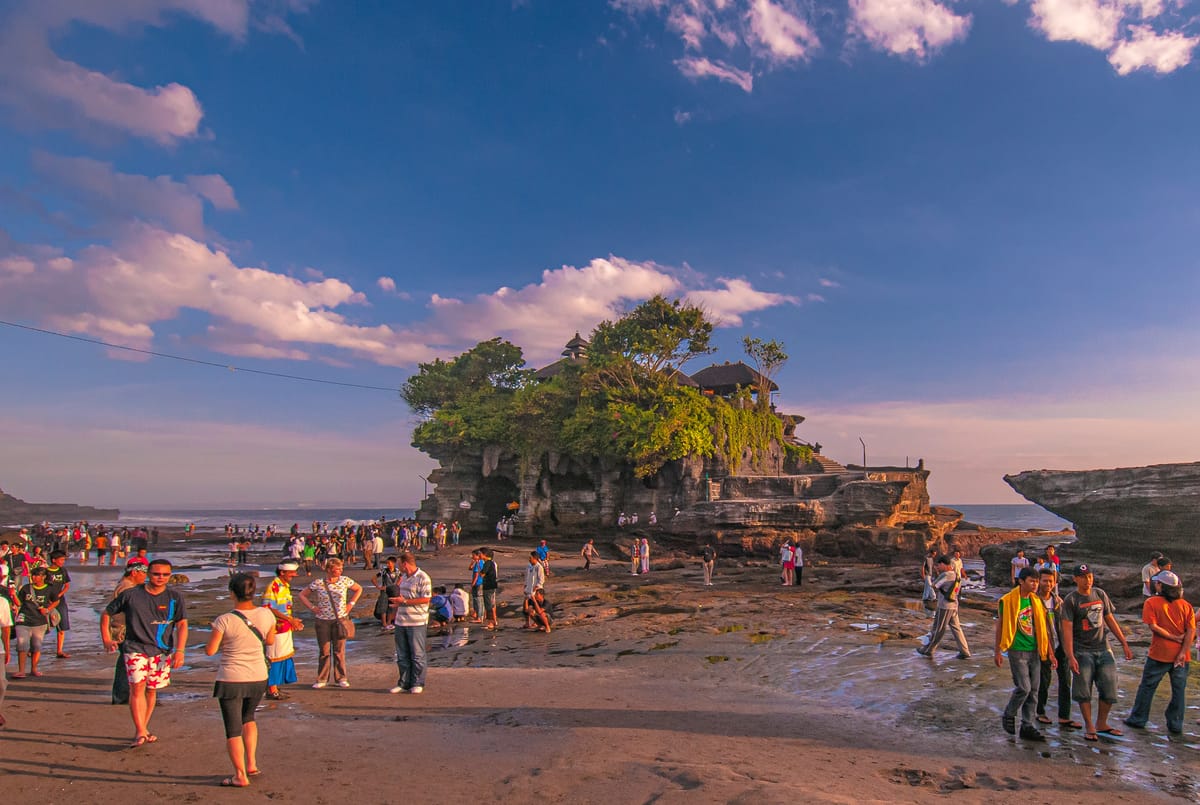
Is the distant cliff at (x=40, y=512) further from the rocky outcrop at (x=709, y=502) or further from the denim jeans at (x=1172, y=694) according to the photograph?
the denim jeans at (x=1172, y=694)

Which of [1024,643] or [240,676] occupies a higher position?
[240,676]

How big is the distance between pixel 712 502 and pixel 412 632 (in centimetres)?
2819

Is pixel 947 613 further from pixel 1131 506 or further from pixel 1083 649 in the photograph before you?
pixel 1131 506

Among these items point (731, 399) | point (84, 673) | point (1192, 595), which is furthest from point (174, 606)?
point (731, 399)

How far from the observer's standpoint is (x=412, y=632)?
8.24m

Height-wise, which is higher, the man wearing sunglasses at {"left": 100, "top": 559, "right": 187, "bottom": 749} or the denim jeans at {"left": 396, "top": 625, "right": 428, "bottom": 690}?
the man wearing sunglasses at {"left": 100, "top": 559, "right": 187, "bottom": 749}

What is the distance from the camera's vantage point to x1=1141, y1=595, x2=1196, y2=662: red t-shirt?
6574 mm

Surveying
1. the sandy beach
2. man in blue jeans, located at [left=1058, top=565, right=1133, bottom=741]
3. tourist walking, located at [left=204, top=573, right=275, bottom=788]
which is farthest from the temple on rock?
tourist walking, located at [left=204, top=573, right=275, bottom=788]

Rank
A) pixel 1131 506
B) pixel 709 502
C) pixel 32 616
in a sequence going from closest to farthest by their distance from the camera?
pixel 32 616
pixel 1131 506
pixel 709 502

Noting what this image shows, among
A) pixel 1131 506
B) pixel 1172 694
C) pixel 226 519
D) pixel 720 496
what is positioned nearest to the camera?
pixel 1172 694

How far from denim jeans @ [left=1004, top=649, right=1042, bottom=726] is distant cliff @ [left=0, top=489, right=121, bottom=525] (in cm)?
12002

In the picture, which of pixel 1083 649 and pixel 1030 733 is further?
pixel 1083 649

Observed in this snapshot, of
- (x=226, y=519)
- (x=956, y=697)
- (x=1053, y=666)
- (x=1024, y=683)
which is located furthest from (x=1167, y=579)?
(x=226, y=519)

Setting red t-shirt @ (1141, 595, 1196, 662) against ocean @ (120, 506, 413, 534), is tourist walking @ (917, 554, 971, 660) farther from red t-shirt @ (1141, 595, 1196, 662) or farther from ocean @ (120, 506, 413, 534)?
ocean @ (120, 506, 413, 534)
